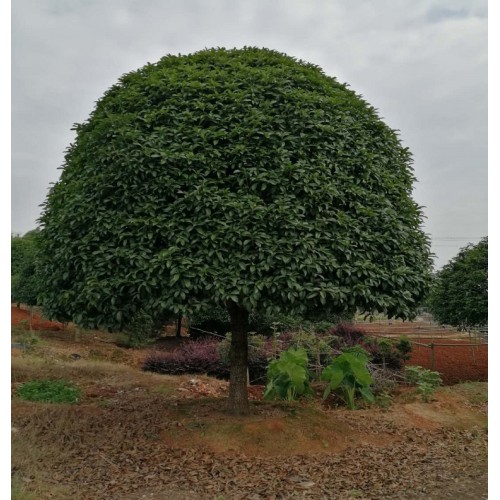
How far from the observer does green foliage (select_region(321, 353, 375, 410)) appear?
9.37m

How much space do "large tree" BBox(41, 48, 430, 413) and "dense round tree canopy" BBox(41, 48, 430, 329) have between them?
17 millimetres

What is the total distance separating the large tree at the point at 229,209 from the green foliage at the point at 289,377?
2208 mm

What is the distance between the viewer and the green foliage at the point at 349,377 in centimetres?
937

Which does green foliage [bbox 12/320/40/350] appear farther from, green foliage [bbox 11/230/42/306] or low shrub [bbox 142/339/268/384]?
low shrub [bbox 142/339/268/384]

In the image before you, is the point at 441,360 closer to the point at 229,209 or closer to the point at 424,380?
the point at 424,380

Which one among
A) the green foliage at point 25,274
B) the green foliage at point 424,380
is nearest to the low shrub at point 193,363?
the green foliage at point 25,274

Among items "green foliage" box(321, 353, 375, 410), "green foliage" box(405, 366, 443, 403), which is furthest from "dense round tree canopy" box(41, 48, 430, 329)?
"green foliage" box(405, 366, 443, 403)

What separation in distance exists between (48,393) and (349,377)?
18.2 ft

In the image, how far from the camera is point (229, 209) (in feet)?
20.3

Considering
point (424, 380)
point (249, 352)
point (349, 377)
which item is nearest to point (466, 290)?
point (424, 380)

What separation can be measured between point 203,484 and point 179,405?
301 cm

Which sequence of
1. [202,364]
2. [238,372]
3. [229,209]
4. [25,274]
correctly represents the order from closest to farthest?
[229,209]
[238,372]
[202,364]
[25,274]

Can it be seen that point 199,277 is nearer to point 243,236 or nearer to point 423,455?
point 243,236

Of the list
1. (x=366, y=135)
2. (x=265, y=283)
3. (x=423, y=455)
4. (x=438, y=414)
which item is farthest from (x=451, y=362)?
(x=265, y=283)
